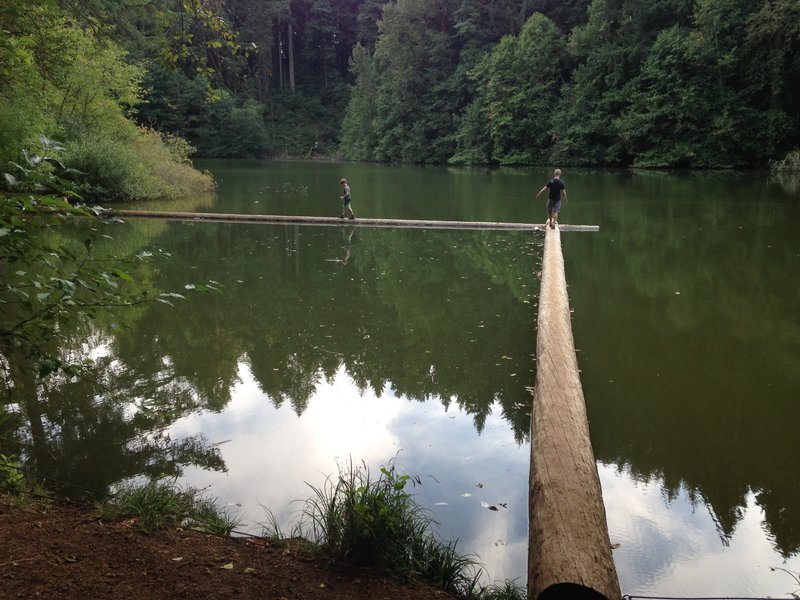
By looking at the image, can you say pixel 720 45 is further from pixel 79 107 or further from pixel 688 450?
pixel 688 450

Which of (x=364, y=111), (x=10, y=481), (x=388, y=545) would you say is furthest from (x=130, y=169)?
(x=364, y=111)

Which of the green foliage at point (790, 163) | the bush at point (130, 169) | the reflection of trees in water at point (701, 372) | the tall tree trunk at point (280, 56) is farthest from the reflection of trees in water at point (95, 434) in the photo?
the tall tree trunk at point (280, 56)

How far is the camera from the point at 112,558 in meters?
3.35

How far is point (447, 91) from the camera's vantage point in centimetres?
5975

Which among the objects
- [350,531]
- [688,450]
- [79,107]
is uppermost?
[79,107]

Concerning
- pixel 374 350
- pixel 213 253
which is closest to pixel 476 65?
pixel 213 253

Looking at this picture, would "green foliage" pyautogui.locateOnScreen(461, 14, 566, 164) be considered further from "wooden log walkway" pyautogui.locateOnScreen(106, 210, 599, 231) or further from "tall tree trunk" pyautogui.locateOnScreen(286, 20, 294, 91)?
"wooden log walkway" pyautogui.locateOnScreen(106, 210, 599, 231)

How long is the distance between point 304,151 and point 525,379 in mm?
66202

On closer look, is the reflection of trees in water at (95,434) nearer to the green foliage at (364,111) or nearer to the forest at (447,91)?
the forest at (447,91)

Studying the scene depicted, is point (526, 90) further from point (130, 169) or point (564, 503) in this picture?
point (564, 503)

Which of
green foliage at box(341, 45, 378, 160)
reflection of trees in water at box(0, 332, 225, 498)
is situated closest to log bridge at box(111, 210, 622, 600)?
reflection of trees in water at box(0, 332, 225, 498)

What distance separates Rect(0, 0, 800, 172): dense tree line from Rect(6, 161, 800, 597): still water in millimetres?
9215

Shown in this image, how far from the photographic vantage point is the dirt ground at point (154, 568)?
10.1ft

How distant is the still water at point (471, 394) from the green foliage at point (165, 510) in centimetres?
21
